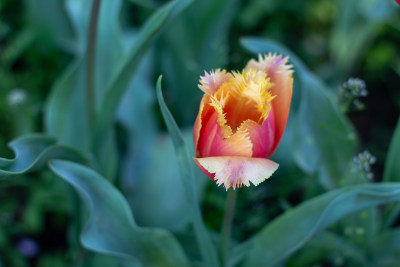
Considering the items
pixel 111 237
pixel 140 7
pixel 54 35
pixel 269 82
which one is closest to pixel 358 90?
pixel 269 82

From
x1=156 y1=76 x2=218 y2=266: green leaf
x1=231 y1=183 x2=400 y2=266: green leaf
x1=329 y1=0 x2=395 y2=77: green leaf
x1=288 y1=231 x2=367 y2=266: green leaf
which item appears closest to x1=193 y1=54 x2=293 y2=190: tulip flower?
x1=156 y1=76 x2=218 y2=266: green leaf

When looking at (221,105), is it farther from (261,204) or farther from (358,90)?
(261,204)

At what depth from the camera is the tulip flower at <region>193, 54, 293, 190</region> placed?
22.4 inches

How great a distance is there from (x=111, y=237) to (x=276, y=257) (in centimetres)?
32

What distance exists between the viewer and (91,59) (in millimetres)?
1020

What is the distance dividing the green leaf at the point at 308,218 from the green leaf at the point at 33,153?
407mm

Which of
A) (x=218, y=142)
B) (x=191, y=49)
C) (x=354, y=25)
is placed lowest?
(x=218, y=142)

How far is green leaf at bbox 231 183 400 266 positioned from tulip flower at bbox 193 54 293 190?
21 cm

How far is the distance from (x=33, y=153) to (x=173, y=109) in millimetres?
698

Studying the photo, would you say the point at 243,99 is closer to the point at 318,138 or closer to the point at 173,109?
the point at 318,138

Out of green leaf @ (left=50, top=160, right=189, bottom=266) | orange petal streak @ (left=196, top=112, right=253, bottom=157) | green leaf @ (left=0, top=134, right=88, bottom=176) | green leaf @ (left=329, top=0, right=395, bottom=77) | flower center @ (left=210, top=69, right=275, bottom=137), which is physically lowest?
green leaf @ (left=50, top=160, right=189, bottom=266)

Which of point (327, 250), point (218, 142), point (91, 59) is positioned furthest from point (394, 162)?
point (91, 59)

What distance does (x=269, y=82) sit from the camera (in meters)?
0.67

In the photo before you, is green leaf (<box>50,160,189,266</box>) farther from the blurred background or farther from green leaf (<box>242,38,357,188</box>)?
green leaf (<box>242,38,357,188</box>)
